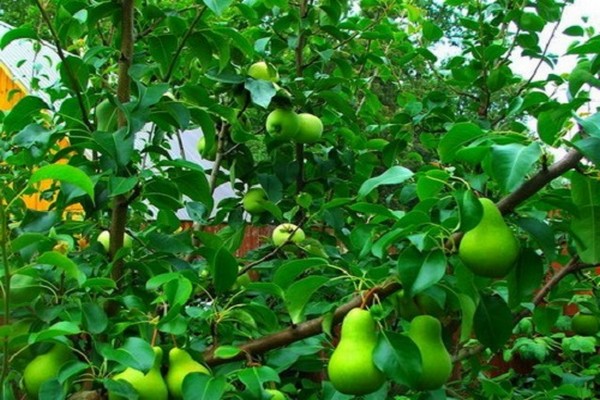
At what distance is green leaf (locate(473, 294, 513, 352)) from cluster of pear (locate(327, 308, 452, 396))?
0.24 feet

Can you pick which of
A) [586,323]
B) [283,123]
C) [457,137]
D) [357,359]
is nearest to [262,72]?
[283,123]

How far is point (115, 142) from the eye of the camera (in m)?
1.13

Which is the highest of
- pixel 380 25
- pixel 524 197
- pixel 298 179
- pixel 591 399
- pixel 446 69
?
pixel 524 197

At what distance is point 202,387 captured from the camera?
935 mm

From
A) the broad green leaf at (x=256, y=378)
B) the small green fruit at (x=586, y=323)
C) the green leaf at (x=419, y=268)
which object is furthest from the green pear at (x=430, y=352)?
the small green fruit at (x=586, y=323)

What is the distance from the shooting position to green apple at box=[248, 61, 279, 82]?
1543 mm

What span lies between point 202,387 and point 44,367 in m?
0.26

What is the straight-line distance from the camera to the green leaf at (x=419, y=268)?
0.83 meters

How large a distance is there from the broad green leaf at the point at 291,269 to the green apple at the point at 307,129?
59 centimetres

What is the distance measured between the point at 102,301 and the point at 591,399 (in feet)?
7.52

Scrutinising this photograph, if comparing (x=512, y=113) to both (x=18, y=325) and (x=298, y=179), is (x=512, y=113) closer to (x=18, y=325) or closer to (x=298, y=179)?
(x=298, y=179)

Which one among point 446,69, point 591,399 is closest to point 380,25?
point 446,69

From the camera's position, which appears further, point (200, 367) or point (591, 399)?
point (591, 399)

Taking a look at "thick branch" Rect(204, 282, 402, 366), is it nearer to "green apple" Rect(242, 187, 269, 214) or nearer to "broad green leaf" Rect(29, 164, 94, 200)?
"broad green leaf" Rect(29, 164, 94, 200)
